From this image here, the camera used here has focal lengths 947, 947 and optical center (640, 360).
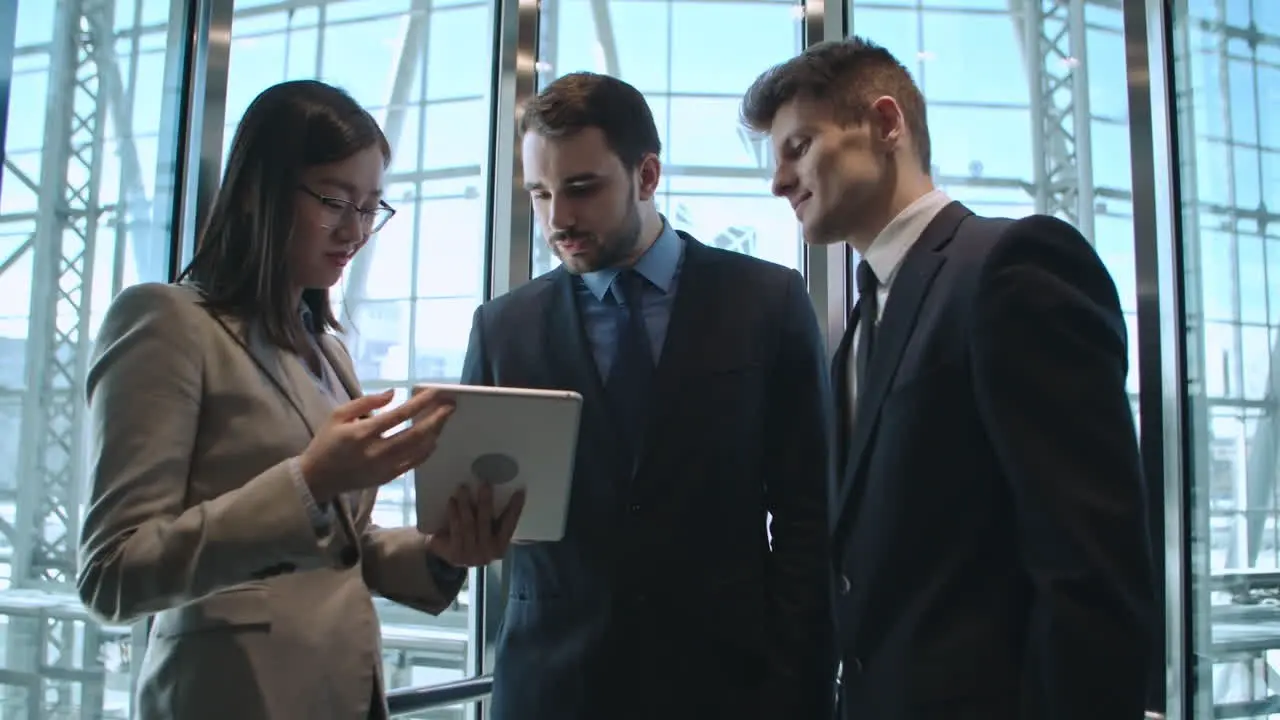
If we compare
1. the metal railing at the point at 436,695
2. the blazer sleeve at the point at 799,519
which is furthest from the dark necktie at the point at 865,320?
the metal railing at the point at 436,695

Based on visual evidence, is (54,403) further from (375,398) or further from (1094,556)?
(1094,556)

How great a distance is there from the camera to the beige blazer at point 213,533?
1121mm

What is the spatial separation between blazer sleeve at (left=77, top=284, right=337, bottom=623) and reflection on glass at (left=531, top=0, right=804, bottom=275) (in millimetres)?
2178

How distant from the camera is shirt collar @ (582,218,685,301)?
6.22 feet

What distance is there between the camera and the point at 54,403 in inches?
99.2

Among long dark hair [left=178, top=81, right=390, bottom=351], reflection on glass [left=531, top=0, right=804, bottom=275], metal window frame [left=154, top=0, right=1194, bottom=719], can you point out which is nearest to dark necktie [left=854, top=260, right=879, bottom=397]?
long dark hair [left=178, top=81, right=390, bottom=351]

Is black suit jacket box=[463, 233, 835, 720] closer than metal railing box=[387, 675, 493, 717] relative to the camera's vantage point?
Yes

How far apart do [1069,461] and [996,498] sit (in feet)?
0.45

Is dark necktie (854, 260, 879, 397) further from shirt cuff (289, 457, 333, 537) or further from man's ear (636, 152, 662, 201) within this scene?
shirt cuff (289, 457, 333, 537)

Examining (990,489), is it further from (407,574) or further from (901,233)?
(407,574)

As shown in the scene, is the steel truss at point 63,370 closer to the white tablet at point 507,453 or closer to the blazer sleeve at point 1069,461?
the white tablet at point 507,453

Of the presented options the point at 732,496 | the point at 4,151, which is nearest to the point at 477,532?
the point at 732,496

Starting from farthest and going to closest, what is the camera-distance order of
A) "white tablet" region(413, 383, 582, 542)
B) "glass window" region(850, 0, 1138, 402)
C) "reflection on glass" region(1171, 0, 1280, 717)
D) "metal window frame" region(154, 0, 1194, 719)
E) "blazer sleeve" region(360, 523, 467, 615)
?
"glass window" region(850, 0, 1138, 402) → "reflection on glass" region(1171, 0, 1280, 717) → "metal window frame" region(154, 0, 1194, 719) → "blazer sleeve" region(360, 523, 467, 615) → "white tablet" region(413, 383, 582, 542)

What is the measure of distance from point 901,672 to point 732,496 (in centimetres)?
53
